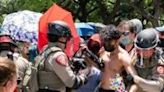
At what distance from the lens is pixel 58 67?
6.21 metres

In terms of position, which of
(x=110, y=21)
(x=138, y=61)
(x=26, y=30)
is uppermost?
(x=138, y=61)

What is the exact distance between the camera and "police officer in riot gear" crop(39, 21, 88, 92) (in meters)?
6.21

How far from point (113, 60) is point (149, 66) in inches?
35.9

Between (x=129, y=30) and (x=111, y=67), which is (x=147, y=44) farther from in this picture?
(x=129, y=30)

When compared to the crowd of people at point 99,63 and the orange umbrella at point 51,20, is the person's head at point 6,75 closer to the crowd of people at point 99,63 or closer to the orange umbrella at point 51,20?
the crowd of people at point 99,63

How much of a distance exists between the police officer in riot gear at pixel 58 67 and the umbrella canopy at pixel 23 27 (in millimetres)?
3025

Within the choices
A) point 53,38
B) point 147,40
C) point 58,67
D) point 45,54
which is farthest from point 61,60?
point 147,40

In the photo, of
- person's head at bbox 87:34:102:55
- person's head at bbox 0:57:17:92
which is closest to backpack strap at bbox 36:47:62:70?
person's head at bbox 87:34:102:55

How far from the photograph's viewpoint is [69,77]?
20.4ft

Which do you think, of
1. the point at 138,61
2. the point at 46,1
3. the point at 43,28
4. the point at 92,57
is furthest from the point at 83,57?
the point at 46,1

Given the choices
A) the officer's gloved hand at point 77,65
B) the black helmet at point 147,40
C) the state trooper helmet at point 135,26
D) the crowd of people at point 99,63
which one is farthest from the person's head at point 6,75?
the state trooper helmet at point 135,26

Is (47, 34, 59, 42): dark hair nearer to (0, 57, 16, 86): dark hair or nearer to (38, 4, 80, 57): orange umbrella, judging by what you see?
(38, 4, 80, 57): orange umbrella

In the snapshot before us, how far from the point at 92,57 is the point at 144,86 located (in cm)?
133

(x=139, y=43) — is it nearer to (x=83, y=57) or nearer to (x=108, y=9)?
(x=83, y=57)
